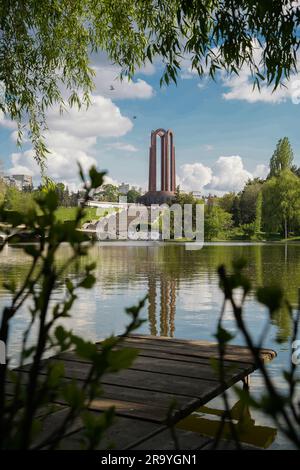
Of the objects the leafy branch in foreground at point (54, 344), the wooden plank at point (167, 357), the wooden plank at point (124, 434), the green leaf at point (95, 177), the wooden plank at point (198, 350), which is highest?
the green leaf at point (95, 177)

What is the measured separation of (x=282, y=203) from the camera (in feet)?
163

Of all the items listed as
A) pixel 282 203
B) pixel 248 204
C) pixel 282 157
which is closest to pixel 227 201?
pixel 248 204

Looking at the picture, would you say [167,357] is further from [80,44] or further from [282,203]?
[282,203]

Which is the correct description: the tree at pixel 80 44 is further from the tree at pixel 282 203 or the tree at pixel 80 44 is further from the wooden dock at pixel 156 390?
the tree at pixel 282 203

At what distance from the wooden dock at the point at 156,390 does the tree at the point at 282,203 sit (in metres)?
46.8

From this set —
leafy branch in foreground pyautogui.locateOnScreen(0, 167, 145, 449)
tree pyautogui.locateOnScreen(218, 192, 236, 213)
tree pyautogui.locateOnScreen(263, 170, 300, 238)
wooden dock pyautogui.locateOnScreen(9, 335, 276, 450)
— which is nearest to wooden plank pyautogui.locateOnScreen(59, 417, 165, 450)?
wooden dock pyautogui.locateOnScreen(9, 335, 276, 450)

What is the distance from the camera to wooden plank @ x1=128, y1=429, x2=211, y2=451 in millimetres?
2374

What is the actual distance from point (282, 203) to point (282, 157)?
56.4 ft

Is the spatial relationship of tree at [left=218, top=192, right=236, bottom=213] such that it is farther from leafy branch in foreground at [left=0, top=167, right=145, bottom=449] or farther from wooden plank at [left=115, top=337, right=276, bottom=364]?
leafy branch in foreground at [left=0, top=167, right=145, bottom=449]

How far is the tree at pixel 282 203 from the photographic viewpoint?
49781mm

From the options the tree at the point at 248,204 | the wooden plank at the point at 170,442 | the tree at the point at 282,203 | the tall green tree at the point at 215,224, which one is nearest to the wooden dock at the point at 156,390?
the wooden plank at the point at 170,442

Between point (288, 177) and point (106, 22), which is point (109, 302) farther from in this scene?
point (288, 177)

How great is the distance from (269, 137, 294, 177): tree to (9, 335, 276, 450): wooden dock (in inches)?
2464

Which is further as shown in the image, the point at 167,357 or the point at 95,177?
the point at 167,357
